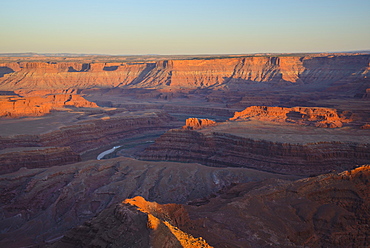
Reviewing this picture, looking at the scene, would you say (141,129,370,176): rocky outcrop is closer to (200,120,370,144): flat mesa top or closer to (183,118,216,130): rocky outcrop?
(200,120,370,144): flat mesa top

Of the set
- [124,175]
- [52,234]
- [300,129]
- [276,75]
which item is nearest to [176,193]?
[124,175]

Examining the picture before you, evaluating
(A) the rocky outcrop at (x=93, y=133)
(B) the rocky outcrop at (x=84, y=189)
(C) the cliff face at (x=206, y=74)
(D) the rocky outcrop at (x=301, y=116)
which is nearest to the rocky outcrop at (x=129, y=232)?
(B) the rocky outcrop at (x=84, y=189)

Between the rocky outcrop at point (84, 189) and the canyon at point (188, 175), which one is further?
the rocky outcrop at point (84, 189)

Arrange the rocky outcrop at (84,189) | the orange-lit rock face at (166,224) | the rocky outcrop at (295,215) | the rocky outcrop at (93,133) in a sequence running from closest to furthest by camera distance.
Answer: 1. the orange-lit rock face at (166,224)
2. the rocky outcrop at (295,215)
3. the rocky outcrop at (84,189)
4. the rocky outcrop at (93,133)

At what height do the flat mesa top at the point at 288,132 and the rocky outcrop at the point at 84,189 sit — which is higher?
the flat mesa top at the point at 288,132

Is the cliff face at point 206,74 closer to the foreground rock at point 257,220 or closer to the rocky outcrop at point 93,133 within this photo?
the rocky outcrop at point 93,133

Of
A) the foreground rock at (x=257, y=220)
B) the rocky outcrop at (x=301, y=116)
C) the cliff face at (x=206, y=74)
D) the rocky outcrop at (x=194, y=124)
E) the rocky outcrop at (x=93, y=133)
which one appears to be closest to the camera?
the foreground rock at (x=257, y=220)

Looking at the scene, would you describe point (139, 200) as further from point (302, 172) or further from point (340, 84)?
point (340, 84)

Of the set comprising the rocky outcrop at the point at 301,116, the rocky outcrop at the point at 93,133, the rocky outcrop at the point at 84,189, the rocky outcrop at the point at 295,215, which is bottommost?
the rocky outcrop at the point at 93,133

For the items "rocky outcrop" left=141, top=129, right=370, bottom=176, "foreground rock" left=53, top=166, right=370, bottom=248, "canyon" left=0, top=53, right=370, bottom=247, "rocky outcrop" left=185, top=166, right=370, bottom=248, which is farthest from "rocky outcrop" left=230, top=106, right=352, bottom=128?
"foreground rock" left=53, top=166, right=370, bottom=248
